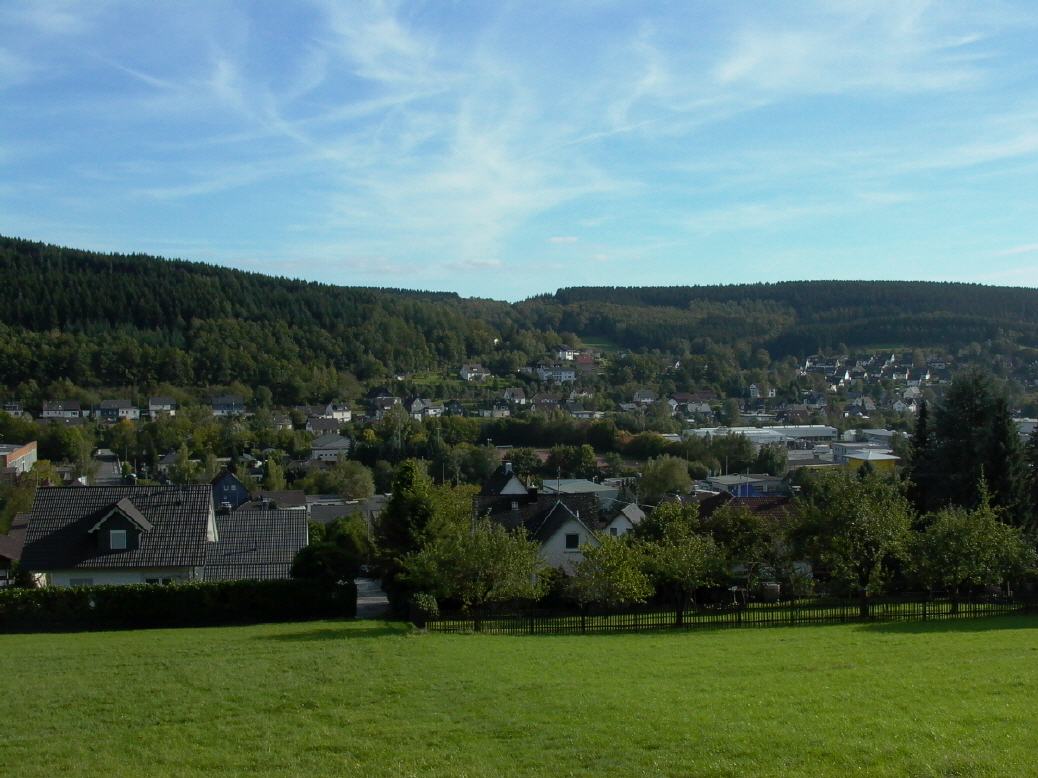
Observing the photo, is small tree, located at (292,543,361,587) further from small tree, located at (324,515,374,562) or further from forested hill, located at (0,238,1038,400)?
forested hill, located at (0,238,1038,400)

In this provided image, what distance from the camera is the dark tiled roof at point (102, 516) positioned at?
31.4 meters

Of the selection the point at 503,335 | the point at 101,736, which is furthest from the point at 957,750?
the point at 503,335

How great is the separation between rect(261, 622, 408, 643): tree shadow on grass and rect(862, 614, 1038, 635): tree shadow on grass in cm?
1193

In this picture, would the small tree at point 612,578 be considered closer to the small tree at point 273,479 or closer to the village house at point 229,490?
the village house at point 229,490

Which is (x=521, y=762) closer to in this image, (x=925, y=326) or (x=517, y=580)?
(x=517, y=580)

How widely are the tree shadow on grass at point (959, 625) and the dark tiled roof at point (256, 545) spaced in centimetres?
1975

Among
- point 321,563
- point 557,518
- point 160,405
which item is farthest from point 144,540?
point 160,405

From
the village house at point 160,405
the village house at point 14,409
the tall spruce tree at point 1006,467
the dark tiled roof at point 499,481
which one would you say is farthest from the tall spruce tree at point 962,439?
the village house at point 160,405

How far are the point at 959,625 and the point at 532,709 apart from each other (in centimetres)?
1466

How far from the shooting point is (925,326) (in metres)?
174

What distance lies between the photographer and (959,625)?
Answer: 2333 centimetres

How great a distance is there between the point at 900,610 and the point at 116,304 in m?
136

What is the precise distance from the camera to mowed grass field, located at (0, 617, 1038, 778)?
10.8 metres

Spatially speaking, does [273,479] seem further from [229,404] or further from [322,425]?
[229,404]
